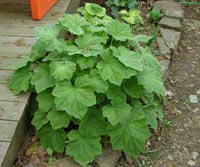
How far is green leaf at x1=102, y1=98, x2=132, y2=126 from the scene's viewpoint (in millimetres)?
2133

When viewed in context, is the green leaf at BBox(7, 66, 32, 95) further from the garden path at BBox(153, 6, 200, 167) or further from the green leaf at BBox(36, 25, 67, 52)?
the garden path at BBox(153, 6, 200, 167)

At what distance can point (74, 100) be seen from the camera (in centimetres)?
206

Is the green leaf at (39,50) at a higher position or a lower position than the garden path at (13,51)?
higher

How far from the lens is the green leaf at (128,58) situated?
7.23 ft

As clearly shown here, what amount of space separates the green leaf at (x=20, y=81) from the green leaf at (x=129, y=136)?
564mm

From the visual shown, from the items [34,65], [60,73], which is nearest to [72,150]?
[60,73]

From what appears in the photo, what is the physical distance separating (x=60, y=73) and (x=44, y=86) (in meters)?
0.13

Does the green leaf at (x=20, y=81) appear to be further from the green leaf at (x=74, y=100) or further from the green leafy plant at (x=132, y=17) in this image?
the green leafy plant at (x=132, y=17)

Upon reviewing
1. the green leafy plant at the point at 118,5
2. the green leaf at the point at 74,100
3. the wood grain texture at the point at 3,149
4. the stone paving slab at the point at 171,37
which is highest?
the green leaf at the point at 74,100

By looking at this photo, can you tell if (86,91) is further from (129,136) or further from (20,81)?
(20,81)

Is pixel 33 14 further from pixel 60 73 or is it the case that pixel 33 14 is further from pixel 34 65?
pixel 60 73

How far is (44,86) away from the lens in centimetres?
220

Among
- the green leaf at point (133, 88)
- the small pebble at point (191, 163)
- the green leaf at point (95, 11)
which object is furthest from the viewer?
the green leaf at point (95, 11)

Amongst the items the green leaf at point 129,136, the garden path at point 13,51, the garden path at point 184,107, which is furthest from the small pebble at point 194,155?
the garden path at point 13,51
